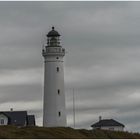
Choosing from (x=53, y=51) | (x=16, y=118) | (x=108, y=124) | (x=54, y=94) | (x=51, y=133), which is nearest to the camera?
(x=51, y=133)

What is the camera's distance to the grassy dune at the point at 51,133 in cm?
3162

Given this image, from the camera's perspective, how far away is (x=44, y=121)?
146ft

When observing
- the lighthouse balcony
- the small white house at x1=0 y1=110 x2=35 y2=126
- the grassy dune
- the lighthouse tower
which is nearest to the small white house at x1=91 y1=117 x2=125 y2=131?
the small white house at x1=0 y1=110 x2=35 y2=126

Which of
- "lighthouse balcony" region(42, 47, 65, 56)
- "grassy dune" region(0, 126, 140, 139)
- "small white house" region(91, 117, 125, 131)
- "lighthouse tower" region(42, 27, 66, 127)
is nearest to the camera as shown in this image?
"grassy dune" region(0, 126, 140, 139)

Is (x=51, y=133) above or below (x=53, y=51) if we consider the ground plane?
below

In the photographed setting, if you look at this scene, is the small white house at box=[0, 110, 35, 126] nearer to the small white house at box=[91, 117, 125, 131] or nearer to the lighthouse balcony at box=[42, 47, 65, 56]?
the lighthouse balcony at box=[42, 47, 65, 56]

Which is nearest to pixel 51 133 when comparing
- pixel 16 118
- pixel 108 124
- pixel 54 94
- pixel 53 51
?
pixel 54 94

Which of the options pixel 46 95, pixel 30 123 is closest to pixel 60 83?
pixel 46 95

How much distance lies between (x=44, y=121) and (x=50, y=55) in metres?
4.16

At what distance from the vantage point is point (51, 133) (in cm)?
3412

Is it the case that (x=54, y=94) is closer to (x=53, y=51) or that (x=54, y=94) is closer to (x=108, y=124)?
(x=53, y=51)

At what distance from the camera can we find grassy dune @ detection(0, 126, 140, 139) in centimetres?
3162

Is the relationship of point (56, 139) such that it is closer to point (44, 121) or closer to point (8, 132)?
point (8, 132)

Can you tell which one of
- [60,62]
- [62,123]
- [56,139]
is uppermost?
[60,62]
